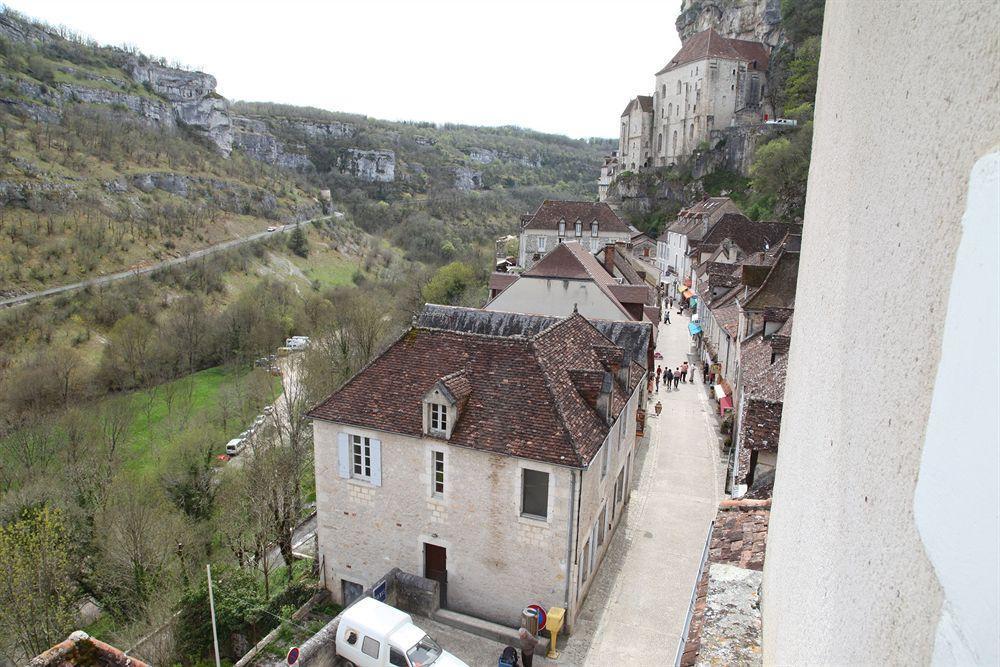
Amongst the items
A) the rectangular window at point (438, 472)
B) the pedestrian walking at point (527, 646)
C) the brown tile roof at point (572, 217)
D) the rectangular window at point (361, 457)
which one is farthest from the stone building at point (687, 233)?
the pedestrian walking at point (527, 646)

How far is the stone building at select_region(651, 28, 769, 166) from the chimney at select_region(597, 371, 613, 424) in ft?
229

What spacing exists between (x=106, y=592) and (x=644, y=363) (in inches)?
763

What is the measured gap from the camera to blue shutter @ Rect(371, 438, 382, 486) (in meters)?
16.2

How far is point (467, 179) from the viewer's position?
146m

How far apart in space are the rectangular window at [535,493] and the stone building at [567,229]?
40.4 metres

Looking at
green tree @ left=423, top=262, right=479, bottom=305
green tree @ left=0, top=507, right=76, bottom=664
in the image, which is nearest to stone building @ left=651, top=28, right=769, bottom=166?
green tree @ left=423, top=262, right=479, bottom=305

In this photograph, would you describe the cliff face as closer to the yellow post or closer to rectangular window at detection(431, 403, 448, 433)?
rectangular window at detection(431, 403, 448, 433)

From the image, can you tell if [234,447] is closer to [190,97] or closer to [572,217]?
[572,217]

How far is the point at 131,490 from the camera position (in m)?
23.8

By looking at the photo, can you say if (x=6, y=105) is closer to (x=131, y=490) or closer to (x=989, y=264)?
(x=131, y=490)

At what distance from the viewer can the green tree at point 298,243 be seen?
82250 mm

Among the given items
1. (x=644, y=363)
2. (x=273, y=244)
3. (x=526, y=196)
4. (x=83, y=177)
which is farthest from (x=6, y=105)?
(x=526, y=196)

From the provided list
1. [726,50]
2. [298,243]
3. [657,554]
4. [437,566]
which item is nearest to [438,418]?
[437,566]

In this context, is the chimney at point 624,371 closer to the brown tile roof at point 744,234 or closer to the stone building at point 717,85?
the brown tile roof at point 744,234
